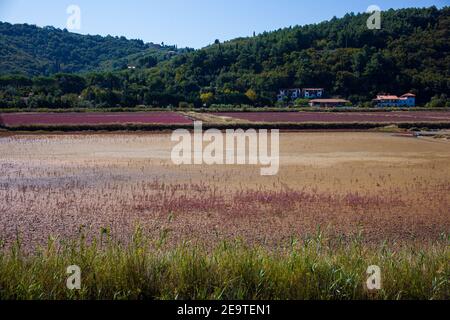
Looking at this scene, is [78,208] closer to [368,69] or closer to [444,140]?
[444,140]

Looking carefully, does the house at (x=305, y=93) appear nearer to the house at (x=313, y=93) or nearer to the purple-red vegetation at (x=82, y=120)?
the house at (x=313, y=93)

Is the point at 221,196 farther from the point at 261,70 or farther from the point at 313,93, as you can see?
the point at 261,70

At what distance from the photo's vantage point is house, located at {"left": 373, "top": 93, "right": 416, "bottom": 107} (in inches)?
3484

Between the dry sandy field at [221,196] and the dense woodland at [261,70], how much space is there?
164ft

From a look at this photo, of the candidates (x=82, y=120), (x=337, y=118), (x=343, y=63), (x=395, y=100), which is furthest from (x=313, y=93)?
(x=82, y=120)

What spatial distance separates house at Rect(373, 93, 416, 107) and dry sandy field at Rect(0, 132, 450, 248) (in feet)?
221

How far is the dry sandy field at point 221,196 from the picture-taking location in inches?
403

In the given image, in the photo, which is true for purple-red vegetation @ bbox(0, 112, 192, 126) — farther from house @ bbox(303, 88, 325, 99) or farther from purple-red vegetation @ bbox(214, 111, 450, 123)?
house @ bbox(303, 88, 325, 99)

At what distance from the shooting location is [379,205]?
42.4 feet

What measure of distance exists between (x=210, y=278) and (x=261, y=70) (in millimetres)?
112033

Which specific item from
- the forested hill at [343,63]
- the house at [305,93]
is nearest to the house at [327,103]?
the forested hill at [343,63]

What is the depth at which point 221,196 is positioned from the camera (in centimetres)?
1395
